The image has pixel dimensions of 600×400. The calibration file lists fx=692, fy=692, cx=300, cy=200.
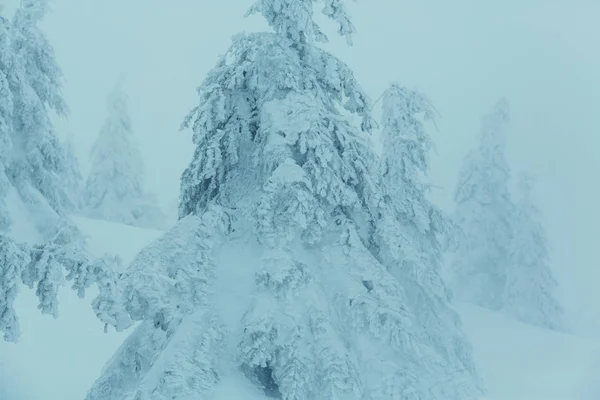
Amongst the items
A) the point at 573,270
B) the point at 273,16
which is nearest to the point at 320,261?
the point at 273,16

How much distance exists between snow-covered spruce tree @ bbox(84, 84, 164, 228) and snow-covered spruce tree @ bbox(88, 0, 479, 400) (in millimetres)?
32839

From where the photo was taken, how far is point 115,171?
41.1m

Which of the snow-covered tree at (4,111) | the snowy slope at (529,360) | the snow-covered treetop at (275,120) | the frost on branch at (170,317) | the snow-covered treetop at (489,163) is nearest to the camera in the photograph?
the frost on branch at (170,317)

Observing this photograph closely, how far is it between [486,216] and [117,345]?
2538cm

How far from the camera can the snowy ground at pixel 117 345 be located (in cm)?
1652

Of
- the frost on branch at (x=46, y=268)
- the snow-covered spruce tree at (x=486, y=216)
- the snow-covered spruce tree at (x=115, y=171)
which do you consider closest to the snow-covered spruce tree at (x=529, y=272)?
the snow-covered spruce tree at (x=486, y=216)

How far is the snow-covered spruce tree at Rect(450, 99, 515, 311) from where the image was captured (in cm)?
3816

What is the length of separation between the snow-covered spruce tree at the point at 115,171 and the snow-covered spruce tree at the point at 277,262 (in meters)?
32.8

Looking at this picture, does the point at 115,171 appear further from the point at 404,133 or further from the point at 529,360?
the point at 404,133

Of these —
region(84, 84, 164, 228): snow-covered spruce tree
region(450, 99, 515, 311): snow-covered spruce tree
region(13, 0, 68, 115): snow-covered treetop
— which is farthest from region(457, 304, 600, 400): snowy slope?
region(84, 84, 164, 228): snow-covered spruce tree

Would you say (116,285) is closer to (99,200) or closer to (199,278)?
(199,278)

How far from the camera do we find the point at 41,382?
648 inches

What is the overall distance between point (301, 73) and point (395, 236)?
2.50 meters

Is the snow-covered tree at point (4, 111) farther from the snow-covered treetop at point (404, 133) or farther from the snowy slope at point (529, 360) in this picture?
the snowy slope at point (529, 360)
